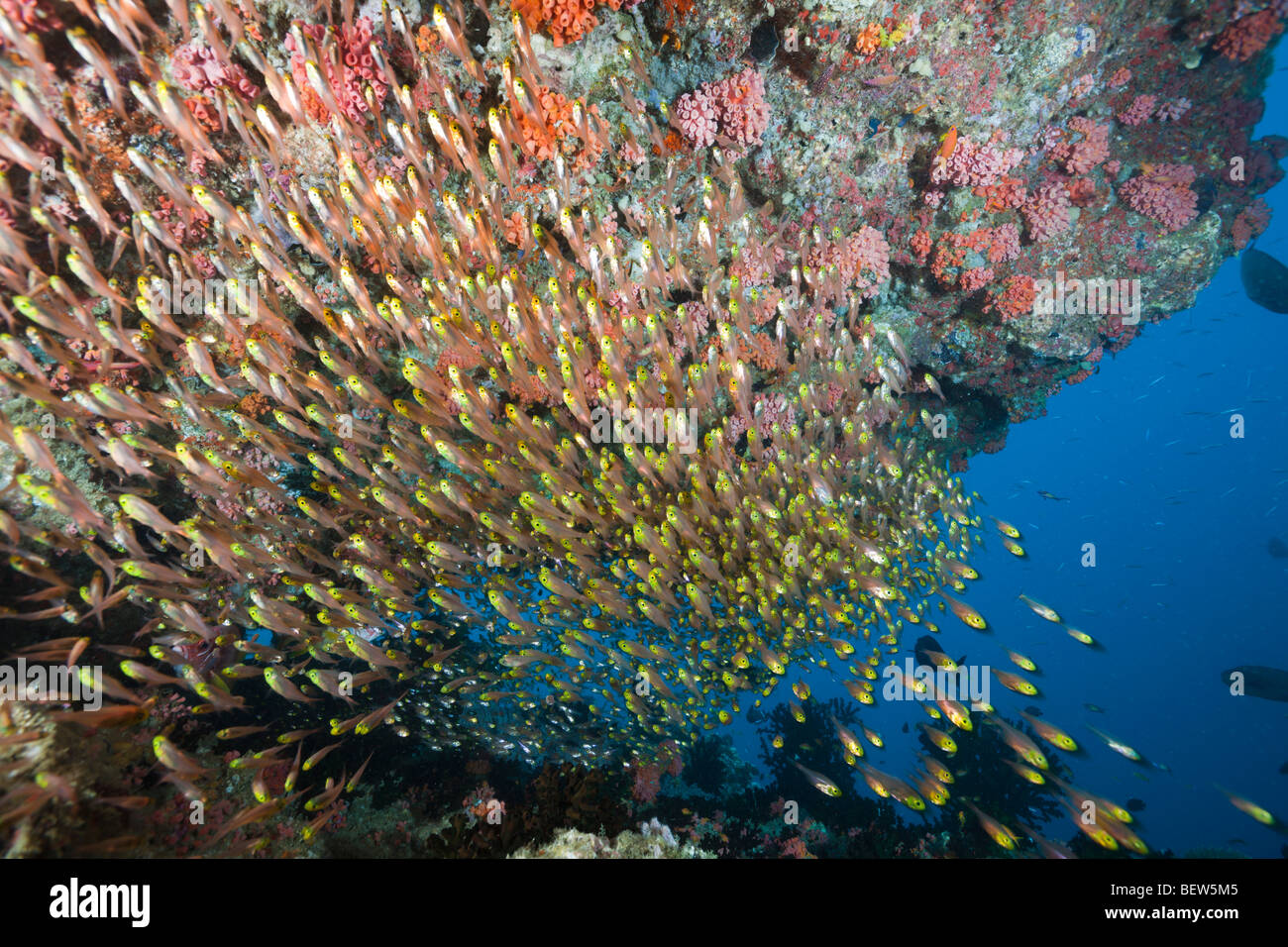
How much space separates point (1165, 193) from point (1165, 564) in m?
124

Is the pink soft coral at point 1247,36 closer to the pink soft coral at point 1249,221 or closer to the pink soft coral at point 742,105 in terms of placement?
the pink soft coral at point 1249,221

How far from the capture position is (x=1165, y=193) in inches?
362

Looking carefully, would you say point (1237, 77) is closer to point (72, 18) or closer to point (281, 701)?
point (72, 18)

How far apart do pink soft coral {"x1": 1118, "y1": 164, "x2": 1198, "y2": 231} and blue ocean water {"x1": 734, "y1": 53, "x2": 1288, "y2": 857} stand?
63.2 meters

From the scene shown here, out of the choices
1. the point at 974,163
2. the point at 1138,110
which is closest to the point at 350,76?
the point at 974,163

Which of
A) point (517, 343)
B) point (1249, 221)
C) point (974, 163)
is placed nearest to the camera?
point (517, 343)

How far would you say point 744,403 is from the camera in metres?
5.34

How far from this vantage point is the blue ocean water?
64688mm

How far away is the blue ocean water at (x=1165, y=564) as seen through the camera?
6469 cm

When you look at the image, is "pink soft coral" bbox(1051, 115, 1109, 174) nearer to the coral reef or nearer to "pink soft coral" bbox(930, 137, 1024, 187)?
the coral reef

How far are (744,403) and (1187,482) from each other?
123752mm

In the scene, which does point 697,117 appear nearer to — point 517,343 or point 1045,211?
point 517,343

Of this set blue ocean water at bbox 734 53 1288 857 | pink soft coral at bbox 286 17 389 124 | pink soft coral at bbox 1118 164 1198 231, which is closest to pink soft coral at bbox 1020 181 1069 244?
pink soft coral at bbox 1118 164 1198 231
